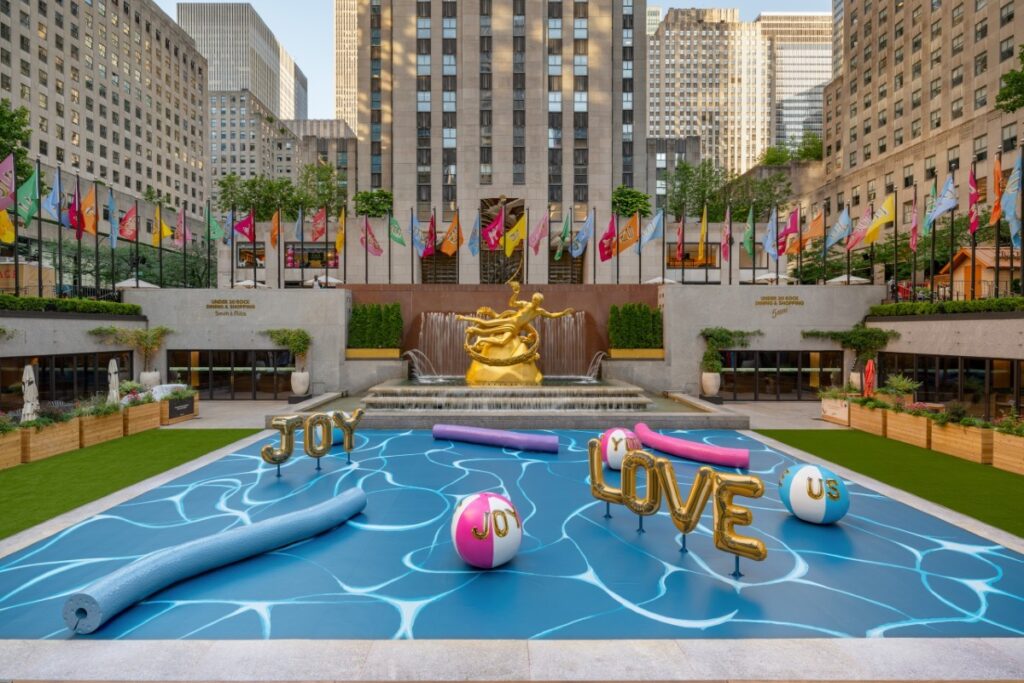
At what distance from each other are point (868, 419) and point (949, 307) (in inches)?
287

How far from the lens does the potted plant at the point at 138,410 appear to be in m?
16.6

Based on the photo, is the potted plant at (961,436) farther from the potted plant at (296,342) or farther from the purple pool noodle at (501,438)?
the potted plant at (296,342)

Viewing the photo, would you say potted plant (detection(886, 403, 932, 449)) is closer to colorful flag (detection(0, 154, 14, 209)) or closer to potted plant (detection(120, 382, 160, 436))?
potted plant (detection(120, 382, 160, 436))

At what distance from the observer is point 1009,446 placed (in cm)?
1233

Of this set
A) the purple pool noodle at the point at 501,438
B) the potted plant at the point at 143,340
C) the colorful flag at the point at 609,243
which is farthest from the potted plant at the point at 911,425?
the potted plant at the point at 143,340

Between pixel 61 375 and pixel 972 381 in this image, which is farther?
pixel 61 375

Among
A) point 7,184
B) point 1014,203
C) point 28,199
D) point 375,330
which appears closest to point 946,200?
point 1014,203

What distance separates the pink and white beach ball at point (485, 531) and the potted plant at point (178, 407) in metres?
15.5

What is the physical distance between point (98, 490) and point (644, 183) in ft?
203

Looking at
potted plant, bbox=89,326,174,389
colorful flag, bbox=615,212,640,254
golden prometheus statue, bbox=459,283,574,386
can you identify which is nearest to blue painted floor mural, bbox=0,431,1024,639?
golden prometheus statue, bbox=459,283,574,386

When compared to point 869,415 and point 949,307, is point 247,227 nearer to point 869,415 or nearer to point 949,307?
point 869,415

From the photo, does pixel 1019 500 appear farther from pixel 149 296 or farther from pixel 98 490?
pixel 149 296

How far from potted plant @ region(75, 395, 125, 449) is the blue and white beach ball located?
17.3 metres

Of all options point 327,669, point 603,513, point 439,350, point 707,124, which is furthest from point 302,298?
point 707,124
